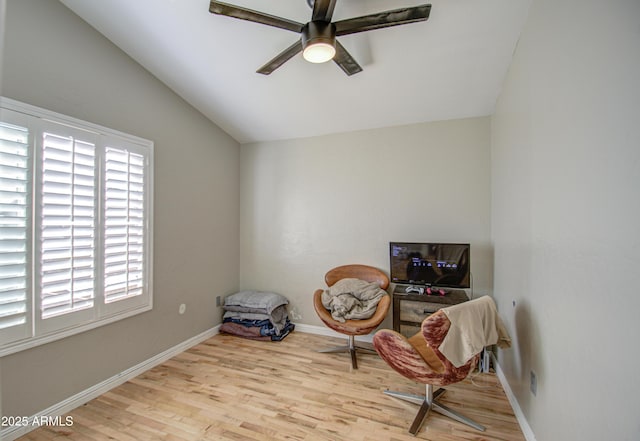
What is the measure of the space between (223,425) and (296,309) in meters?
1.83

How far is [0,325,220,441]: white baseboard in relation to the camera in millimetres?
1844

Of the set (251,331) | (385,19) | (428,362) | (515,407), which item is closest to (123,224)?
(251,331)

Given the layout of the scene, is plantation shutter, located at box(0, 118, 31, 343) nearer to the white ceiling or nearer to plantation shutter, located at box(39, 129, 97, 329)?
plantation shutter, located at box(39, 129, 97, 329)

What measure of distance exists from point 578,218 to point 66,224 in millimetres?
3243

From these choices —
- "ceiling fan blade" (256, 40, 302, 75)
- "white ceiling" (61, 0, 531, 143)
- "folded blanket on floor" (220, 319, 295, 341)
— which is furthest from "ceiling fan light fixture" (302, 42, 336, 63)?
"folded blanket on floor" (220, 319, 295, 341)

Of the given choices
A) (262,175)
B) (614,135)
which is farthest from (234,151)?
(614,135)

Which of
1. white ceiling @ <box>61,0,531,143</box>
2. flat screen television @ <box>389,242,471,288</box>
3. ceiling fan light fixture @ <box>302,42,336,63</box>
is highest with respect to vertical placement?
white ceiling @ <box>61,0,531,143</box>

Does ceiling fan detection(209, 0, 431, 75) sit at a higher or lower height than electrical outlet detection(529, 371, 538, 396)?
higher

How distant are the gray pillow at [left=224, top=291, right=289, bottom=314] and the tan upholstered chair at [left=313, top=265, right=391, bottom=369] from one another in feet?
2.26

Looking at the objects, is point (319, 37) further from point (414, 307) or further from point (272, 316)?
point (272, 316)

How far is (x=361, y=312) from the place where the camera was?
2.85 meters

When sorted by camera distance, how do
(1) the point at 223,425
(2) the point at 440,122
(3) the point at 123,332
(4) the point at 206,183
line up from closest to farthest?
(1) the point at 223,425 → (3) the point at 123,332 → (2) the point at 440,122 → (4) the point at 206,183

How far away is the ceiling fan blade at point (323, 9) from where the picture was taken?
1549 mm

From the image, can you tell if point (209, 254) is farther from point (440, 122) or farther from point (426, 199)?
point (440, 122)
